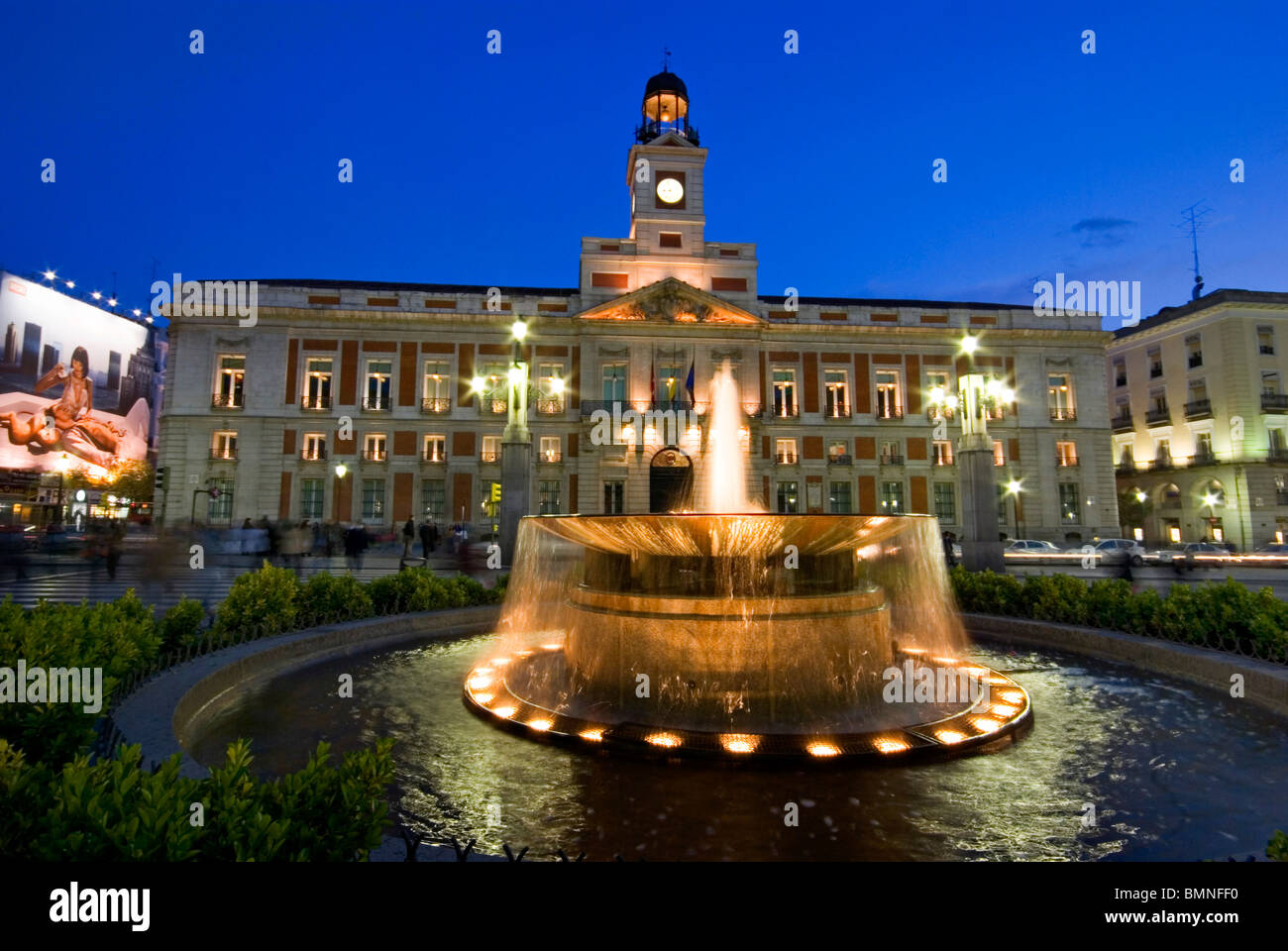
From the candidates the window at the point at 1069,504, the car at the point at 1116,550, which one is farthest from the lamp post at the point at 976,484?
the window at the point at 1069,504

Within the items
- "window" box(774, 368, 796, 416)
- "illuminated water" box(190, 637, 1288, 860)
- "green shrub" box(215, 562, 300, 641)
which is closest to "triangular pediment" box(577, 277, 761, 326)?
"window" box(774, 368, 796, 416)

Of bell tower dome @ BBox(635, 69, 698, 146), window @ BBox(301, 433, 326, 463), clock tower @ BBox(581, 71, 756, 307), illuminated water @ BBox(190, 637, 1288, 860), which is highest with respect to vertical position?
bell tower dome @ BBox(635, 69, 698, 146)

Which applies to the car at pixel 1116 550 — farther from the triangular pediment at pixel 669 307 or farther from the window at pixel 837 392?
the triangular pediment at pixel 669 307

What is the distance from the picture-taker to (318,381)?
109 ft

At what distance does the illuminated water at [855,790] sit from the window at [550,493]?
89.5 feet

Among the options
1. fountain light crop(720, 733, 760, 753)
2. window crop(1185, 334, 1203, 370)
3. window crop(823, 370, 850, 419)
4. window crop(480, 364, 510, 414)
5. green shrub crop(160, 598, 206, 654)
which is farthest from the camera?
window crop(1185, 334, 1203, 370)

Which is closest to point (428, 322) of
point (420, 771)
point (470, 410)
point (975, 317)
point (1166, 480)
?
point (470, 410)

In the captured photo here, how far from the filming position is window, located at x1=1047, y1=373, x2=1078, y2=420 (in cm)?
3619

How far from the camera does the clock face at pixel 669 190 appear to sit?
36125 mm

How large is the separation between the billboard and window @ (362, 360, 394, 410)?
26.9 m

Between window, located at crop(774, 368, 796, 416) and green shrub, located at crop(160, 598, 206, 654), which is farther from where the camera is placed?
window, located at crop(774, 368, 796, 416)

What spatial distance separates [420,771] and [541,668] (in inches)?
110

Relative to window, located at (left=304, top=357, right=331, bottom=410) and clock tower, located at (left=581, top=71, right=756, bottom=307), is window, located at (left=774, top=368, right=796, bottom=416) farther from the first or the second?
window, located at (left=304, top=357, right=331, bottom=410)
